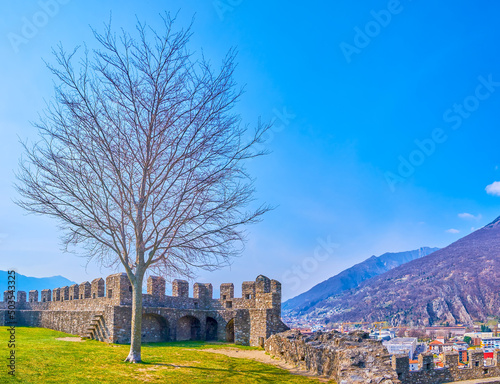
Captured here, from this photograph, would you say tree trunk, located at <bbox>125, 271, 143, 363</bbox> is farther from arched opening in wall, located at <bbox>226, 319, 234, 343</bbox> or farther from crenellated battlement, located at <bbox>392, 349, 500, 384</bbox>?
crenellated battlement, located at <bbox>392, 349, 500, 384</bbox>

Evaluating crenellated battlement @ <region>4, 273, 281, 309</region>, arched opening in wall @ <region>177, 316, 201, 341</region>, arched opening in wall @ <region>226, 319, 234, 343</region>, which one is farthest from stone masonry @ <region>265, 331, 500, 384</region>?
arched opening in wall @ <region>177, 316, 201, 341</region>

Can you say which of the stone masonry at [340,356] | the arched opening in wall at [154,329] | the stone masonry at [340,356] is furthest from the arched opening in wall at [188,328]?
the stone masonry at [340,356]

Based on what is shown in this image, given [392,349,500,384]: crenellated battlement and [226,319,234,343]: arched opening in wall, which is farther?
[392,349,500,384]: crenellated battlement

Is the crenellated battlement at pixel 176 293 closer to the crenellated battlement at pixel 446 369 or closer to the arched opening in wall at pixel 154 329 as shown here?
the arched opening in wall at pixel 154 329

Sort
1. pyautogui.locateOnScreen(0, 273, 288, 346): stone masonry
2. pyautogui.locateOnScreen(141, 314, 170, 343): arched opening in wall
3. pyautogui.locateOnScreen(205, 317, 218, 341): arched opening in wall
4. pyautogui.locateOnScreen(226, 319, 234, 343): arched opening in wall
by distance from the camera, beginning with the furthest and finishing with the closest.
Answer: pyautogui.locateOnScreen(205, 317, 218, 341): arched opening in wall → pyautogui.locateOnScreen(226, 319, 234, 343): arched opening in wall → pyautogui.locateOnScreen(141, 314, 170, 343): arched opening in wall → pyautogui.locateOnScreen(0, 273, 288, 346): stone masonry

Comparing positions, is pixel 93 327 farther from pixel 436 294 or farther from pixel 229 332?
pixel 436 294

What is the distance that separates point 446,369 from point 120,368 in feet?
75.4

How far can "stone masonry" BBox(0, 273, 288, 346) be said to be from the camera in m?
18.8

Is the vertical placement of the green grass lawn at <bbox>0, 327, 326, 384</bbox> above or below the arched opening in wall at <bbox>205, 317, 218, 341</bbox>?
above

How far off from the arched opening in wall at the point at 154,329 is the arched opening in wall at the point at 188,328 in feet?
3.69

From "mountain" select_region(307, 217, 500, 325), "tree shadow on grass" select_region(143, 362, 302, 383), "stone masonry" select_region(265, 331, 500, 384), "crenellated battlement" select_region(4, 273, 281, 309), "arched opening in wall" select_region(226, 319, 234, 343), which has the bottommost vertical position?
"mountain" select_region(307, 217, 500, 325)

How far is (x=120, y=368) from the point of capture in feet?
35.6

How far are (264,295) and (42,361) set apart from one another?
11.9 meters

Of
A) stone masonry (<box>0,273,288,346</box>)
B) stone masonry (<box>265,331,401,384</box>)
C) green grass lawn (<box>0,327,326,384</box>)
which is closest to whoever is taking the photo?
stone masonry (<box>265,331,401,384</box>)
